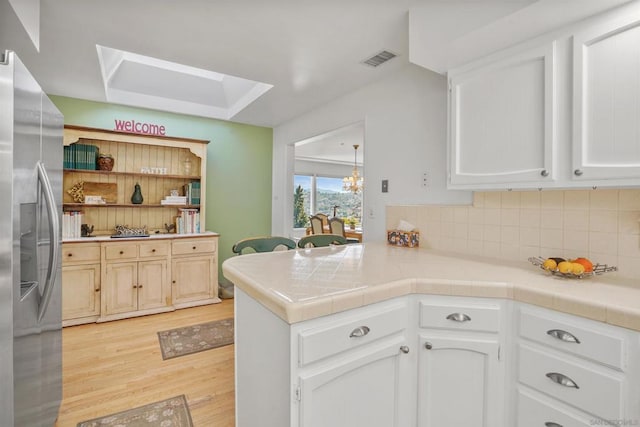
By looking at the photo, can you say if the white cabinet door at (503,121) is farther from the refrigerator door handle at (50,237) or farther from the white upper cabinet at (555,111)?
the refrigerator door handle at (50,237)

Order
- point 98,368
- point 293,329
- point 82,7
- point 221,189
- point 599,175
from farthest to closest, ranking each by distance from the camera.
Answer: point 221,189 → point 98,368 → point 82,7 → point 599,175 → point 293,329

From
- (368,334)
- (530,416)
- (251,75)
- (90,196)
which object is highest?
(251,75)

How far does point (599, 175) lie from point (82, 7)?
2.94 m

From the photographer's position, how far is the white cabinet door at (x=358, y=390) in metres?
1.04

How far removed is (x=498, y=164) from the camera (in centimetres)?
161

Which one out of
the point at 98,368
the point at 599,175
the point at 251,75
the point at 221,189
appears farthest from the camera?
the point at 221,189

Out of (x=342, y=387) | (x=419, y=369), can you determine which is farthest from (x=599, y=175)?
(x=342, y=387)

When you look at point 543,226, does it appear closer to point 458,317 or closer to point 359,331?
point 458,317

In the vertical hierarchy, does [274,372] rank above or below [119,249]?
below

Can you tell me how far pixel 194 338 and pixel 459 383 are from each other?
235 cm

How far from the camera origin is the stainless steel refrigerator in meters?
1.02

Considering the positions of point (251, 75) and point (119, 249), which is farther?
point (119, 249)

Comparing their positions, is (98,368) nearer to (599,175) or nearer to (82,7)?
(82,7)

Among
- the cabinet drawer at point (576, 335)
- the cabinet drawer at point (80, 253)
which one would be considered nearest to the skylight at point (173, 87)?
the cabinet drawer at point (80, 253)
